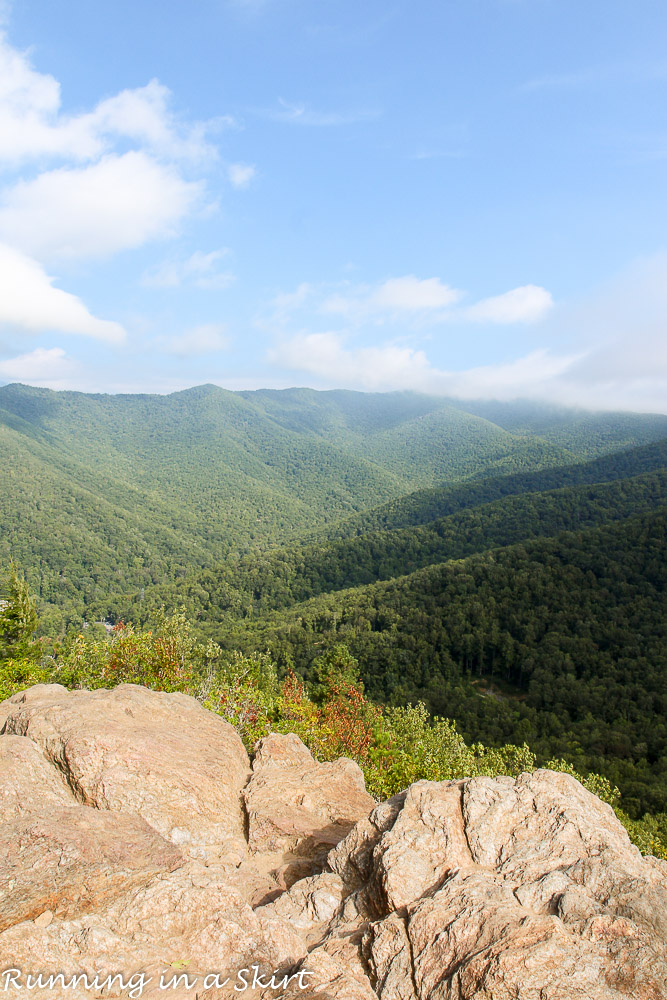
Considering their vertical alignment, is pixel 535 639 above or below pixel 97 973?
below

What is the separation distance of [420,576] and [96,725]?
410 feet

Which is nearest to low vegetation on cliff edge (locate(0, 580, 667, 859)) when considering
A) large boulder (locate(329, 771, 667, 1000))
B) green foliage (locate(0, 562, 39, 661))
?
green foliage (locate(0, 562, 39, 661))

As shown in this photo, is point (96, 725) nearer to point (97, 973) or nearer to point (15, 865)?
point (15, 865)

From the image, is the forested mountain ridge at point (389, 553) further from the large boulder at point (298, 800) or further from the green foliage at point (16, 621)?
the large boulder at point (298, 800)

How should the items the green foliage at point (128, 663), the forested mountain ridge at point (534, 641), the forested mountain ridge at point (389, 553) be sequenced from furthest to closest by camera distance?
the forested mountain ridge at point (389, 553)
the forested mountain ridge at point (534, 641)
the green foliage at point (128, 663)

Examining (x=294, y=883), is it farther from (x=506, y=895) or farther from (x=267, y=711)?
(x=267, y=711)

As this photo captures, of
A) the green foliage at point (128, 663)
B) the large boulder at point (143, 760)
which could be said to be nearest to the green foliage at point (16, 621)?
the green foliage at point (128, 663)

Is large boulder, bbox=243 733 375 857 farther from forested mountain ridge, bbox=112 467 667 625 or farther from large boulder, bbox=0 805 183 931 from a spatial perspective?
forested mountain ridge, bbox=112 467 667 625

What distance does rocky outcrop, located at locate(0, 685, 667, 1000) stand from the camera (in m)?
8.09

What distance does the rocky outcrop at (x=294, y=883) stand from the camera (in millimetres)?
8094

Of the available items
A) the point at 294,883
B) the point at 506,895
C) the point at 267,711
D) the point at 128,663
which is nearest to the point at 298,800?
the point at 294,883

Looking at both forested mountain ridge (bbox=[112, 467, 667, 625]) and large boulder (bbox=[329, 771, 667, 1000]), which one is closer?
large boulder (bbox=[329, 771, 667, 1000])

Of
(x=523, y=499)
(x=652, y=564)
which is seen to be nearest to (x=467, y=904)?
(x=652, y=564)

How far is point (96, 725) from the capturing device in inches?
618
